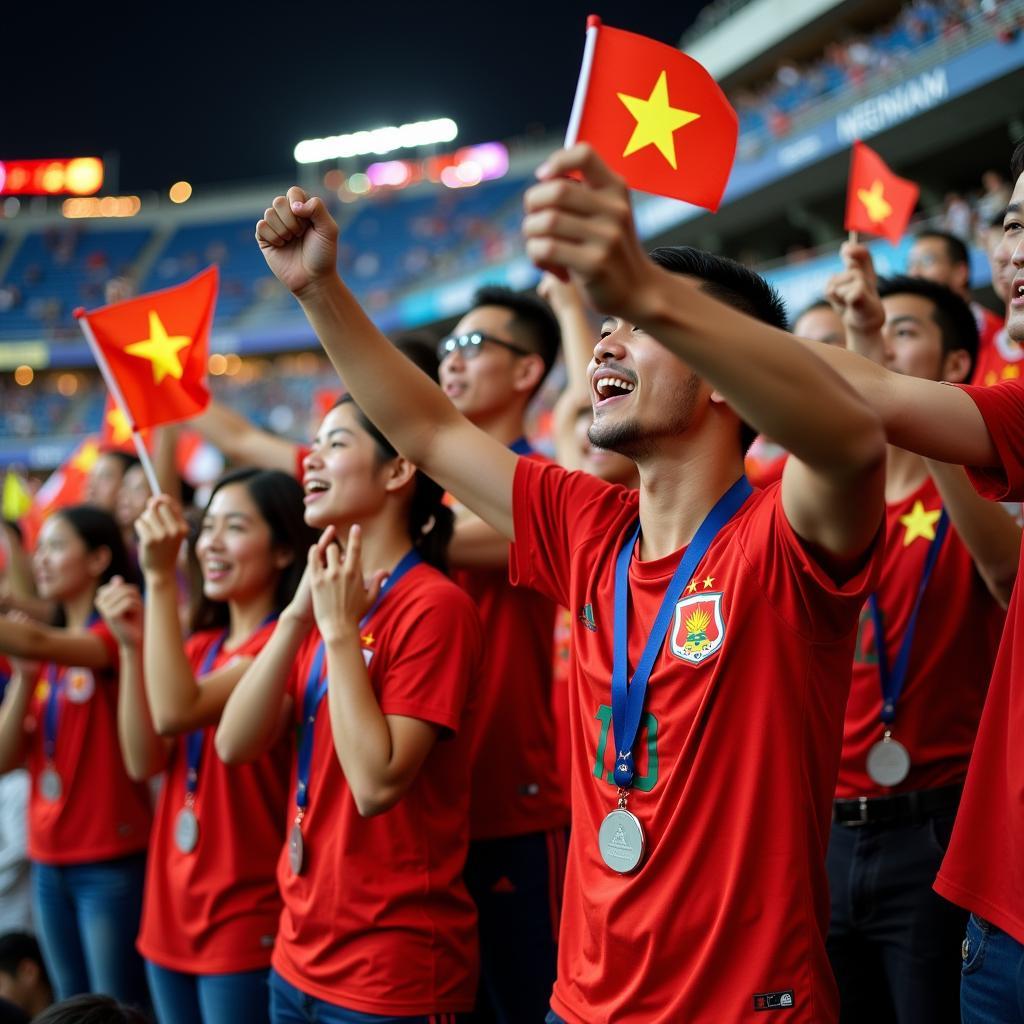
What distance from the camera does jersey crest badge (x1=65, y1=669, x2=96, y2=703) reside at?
379 centimetres

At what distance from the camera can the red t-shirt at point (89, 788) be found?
3.63 m

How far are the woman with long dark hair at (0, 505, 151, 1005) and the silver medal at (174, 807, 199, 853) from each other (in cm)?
87

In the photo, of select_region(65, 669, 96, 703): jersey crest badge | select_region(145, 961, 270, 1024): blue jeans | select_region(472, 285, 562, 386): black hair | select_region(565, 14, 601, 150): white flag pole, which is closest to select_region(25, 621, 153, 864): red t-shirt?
select_region(65, 669, 96, 703): jersey crest badge

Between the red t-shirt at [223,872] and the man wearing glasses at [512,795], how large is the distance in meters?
0.53

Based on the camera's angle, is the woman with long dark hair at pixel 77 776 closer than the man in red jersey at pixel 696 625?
No

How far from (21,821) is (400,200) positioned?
30419 mm

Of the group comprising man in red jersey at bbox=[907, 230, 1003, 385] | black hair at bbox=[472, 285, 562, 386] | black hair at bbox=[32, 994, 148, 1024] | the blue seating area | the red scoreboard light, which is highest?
the red scoreboard light

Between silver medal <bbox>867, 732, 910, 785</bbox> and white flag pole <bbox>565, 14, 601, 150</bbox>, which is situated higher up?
white flag pole <bbox>565, 14, 601, 150</bbox>

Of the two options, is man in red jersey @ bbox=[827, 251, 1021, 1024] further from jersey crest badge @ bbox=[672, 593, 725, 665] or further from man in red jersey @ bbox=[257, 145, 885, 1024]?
jersey crest badge @ bbox=[672, 593, 725, 665]

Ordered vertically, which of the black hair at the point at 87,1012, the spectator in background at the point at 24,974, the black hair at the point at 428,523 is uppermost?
the black hair at the point at 428,523

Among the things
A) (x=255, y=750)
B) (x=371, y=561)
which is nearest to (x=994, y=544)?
(x=371, y=561)

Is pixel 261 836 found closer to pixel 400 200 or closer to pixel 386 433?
pixel 386 433

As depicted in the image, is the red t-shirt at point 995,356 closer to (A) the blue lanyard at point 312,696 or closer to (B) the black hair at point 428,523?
(B) the black hair at point 428,523

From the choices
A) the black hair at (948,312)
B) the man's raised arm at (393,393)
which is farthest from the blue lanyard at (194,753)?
the black hair at (948,312)
